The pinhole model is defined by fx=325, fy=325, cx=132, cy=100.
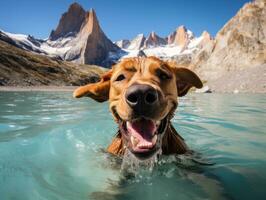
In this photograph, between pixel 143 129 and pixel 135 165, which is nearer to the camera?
pixel 143 129

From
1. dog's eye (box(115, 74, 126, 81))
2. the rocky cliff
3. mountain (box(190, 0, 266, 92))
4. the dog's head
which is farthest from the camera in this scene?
the rocky cliff

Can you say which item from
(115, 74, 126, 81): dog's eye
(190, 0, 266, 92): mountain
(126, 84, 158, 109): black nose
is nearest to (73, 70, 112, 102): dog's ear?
(115, 74, 126, 81): dog's eye

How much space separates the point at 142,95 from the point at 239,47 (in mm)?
67745

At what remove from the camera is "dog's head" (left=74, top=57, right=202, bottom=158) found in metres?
4.27

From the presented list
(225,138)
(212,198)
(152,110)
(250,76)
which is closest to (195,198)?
(212,198)

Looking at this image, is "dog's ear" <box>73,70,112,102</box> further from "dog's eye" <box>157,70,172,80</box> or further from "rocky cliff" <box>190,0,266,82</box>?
"rocky cliff" <box>190,0,266,82</box>

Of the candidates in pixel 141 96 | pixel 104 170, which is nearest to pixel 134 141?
pixel 141 96

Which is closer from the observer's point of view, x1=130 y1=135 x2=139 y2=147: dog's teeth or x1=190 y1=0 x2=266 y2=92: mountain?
x1=130 y1=135 x2=139 y2=147: dog's teeth

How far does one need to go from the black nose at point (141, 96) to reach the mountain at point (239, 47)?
171 feet

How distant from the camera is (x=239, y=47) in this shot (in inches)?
2650

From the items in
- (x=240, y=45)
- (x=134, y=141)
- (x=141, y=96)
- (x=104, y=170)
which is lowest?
(x=104, y=170)

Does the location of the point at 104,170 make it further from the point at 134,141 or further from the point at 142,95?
the point at 142,95

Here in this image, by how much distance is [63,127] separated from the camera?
10508mm

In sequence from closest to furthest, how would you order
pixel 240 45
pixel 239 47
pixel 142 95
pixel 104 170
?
pixel 142 95 → pixel 104 170 → pixel 239 47 → pixel 240 45
